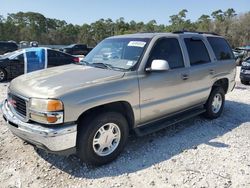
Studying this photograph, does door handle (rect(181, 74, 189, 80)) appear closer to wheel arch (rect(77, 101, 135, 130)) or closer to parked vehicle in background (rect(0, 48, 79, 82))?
wheel arch (rect(77, 101, 135, 130))

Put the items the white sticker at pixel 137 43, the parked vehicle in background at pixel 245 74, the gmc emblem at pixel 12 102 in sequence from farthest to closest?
the parked vehicle in background at pixel 245 74, the white sticker at pixel 137 43, the gmc emblem at pixel 12 102

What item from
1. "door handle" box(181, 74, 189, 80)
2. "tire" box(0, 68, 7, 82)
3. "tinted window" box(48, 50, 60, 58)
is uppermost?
"door handle" box(181, 74, 189, 80)

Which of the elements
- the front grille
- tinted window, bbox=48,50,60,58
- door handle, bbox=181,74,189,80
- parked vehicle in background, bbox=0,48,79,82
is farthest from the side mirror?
tinted window, bbox=48,50,60,58

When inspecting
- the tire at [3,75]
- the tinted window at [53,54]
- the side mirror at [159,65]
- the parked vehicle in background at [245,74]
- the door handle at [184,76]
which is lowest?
the tire at [3,75]

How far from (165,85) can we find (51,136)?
2.06 metres

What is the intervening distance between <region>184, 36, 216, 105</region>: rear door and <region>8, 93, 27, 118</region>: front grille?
9.62 feet

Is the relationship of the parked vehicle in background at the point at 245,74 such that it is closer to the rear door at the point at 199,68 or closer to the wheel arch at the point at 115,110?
the rear door at the point at 199,68

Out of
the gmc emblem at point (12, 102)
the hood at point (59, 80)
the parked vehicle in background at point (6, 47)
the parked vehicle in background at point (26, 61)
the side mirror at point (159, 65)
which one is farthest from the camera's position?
the parked vehicle in background at point (6, 47)

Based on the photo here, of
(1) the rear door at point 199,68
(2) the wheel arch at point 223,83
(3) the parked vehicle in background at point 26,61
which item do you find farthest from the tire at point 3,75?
(2) the wheel arch at point 223,83

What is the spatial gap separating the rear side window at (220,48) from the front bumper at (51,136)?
3861 mm

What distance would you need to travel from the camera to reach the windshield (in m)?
4.28

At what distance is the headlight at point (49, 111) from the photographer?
10.7ft

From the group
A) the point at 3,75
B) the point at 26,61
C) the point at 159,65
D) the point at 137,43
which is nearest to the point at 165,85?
the point at 159,65

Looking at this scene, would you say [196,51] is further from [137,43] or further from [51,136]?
[51,136]
